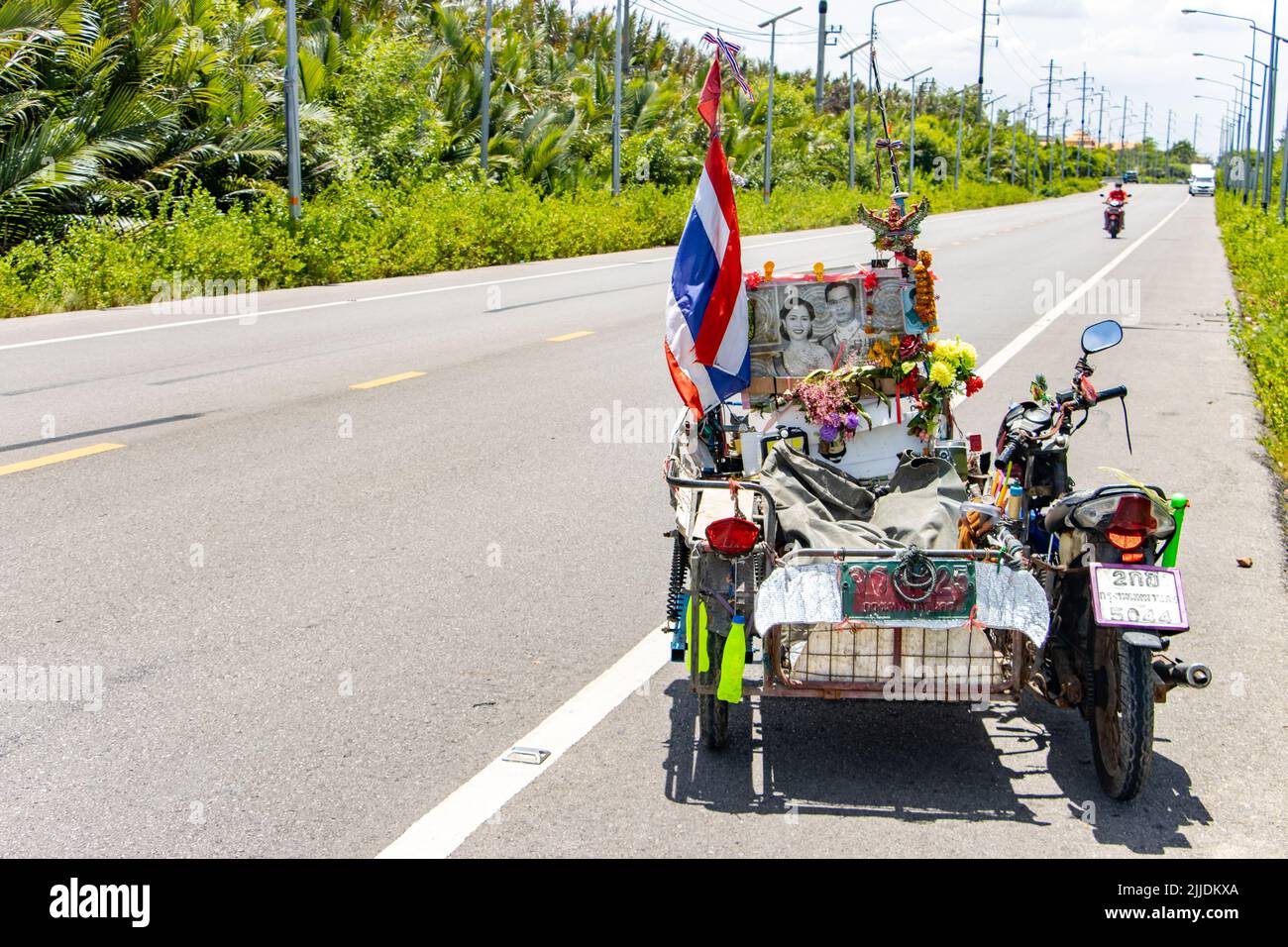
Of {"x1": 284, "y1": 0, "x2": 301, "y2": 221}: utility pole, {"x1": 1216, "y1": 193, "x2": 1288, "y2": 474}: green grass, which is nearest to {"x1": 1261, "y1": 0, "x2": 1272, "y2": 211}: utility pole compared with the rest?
{"x1": 1216, "y1": 193, "x2": 1288, "y2": 474}: green grass

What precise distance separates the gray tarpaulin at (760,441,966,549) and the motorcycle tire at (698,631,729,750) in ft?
1.90

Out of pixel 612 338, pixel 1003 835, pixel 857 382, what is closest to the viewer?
pixel 1003 835

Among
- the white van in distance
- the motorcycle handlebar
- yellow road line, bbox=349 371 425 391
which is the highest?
the white van in distance

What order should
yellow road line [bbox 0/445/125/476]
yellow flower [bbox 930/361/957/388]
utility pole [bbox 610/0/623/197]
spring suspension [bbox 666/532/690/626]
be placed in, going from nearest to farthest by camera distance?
1. spring suspension [bbox 666/532/690/626]
2. yellow flower [bbox 930/361/957/388]
3. yellow road line [bbox 0/445/125/476]
4. utility pole [bbox 610/0/623/197]

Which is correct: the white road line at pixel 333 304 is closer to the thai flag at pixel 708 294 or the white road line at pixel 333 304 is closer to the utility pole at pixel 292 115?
the utility pole at pixel 292 115

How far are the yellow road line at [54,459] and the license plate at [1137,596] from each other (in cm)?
681

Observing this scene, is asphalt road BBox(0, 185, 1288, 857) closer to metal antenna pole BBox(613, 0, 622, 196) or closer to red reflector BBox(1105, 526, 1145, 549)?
red reflector BBox(1105, 526, 1145, 549)

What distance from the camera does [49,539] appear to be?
7094 millimetres

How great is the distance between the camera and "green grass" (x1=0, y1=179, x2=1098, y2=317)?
18.0 meters
